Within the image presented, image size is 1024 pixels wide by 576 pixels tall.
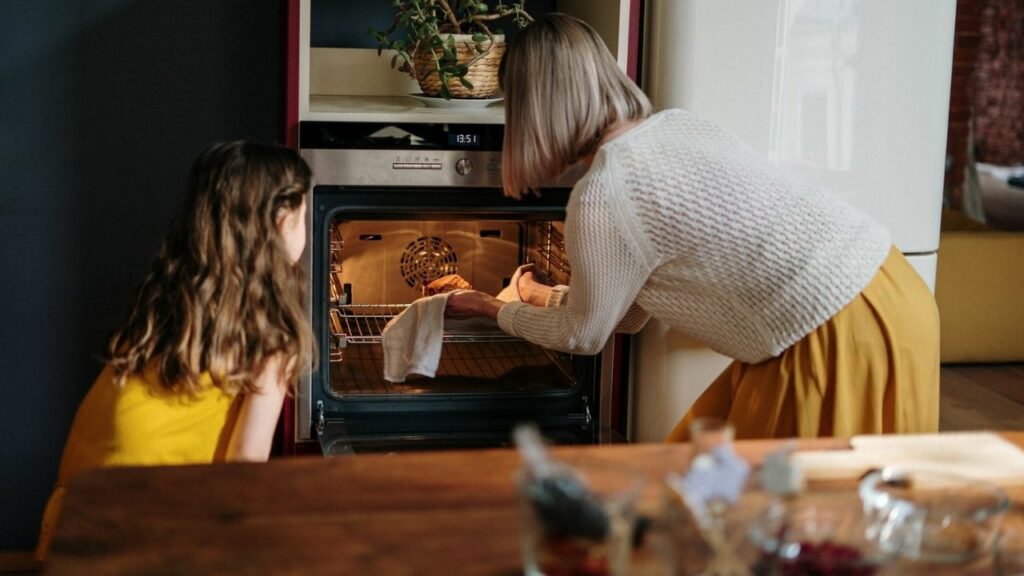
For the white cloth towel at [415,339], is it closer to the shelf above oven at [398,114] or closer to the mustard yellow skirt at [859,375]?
the shelf above oven at [398,114]

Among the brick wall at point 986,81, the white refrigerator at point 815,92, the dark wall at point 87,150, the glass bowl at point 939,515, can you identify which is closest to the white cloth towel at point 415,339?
the white refrigerator at point 815,92

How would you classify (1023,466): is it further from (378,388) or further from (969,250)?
(969,250)

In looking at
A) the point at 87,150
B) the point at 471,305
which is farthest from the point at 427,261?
the point at 87,150

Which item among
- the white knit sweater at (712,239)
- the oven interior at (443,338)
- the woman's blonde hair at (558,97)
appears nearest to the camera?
the white knit sweater at (712,239)

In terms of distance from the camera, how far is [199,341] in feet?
6.39

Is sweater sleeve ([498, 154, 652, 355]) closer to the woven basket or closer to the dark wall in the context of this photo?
the woven basket

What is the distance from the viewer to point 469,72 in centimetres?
268

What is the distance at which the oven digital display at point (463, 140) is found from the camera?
2568 mm

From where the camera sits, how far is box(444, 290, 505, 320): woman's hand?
254cm

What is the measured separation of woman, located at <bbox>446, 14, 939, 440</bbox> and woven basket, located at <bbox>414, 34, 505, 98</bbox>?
1.50 feet

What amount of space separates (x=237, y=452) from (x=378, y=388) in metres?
0.90

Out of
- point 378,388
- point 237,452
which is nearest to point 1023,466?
point 237,452

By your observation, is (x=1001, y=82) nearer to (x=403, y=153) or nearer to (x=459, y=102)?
(x=459, y=102)

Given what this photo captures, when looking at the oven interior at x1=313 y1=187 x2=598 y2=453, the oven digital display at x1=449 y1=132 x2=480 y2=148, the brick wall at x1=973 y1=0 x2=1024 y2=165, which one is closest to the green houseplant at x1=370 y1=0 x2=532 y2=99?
the oven digital display at x1=449 y1=132 x2=480 y2=148
